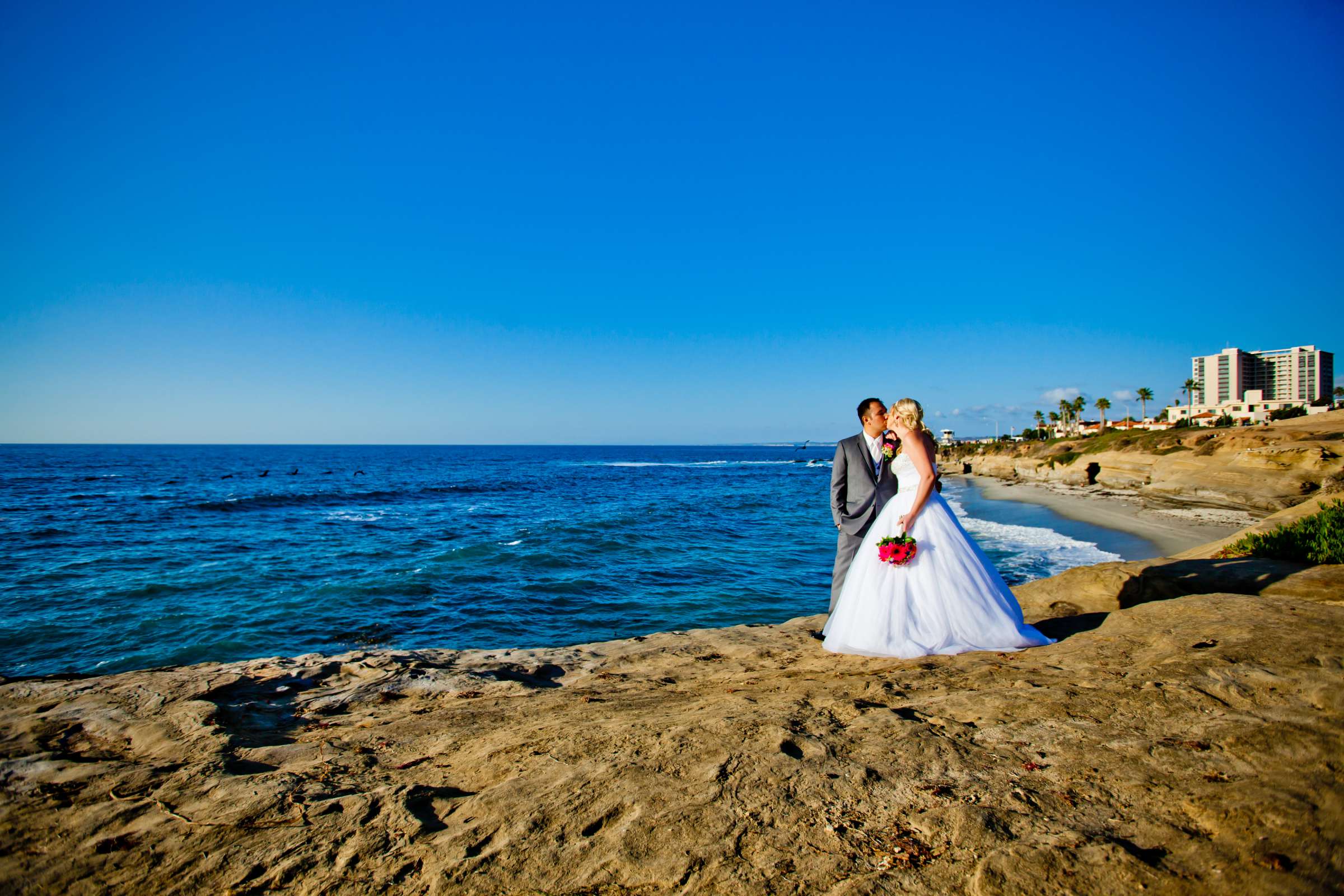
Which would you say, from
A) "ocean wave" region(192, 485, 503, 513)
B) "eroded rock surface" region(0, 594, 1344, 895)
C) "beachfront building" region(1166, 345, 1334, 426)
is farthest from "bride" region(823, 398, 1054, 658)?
"beachfront building" region(1166, 345, 1334, 426)

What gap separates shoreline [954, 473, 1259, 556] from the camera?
22.0 metres

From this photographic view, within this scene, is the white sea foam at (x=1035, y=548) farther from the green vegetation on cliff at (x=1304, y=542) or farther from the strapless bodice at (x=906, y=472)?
the strapless bodice at (x=906, y=472)

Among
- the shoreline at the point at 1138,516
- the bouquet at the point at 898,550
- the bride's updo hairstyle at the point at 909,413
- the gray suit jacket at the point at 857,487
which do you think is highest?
the bride's updo hairstyle at the point at 909,413

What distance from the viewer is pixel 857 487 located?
24.2 ft

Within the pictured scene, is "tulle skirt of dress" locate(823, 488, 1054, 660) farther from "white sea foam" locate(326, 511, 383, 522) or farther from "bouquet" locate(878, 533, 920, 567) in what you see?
"white sea foam" locate(326, 511, 383, 522)

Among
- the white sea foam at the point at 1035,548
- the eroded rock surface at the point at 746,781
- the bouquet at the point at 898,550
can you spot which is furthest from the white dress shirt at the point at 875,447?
the white sea foam at the point at 1035,548

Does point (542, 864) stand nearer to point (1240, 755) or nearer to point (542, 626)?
point (1240, 755)

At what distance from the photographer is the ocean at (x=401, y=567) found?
12031 mm

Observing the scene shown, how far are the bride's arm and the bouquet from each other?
16 centimetres

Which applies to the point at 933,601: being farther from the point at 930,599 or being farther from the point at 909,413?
the point at 909,413

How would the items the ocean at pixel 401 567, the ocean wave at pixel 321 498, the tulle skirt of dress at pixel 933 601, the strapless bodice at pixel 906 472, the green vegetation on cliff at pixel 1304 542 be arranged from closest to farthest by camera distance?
the tulle skirt of dress at pixel 933 601 < the strapless bodice at pixel 906 472 < the green vegetation on cliff at pixel 1304 542 < the ocean at pixel 401 567 < the ocean wave at pixel 321 498

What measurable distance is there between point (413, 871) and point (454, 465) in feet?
323

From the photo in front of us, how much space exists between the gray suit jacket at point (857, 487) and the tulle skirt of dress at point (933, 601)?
46cm

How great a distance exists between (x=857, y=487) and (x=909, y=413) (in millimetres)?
1163
